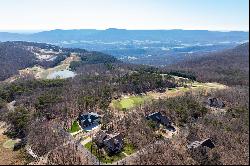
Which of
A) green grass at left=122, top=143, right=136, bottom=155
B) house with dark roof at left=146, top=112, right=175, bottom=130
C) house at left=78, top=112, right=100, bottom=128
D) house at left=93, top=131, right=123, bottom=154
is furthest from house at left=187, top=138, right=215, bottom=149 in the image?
house at left=78, top=112, right=100, bottom=128

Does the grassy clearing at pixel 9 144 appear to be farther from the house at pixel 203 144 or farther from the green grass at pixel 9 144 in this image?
the house at pixel 203 144

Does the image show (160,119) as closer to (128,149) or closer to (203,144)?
(128,149)

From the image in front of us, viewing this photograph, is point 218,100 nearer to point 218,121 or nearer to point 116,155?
point 218,121

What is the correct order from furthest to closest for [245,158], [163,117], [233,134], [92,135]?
[163,117]
[92,135]
[233,134]
[245,158]

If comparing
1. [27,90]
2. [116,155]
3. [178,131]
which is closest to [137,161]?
[116,155]

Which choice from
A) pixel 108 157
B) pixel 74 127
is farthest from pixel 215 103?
pixel 108 157

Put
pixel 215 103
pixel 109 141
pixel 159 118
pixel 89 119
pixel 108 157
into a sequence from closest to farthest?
1. pixel 108 157
2. pixel 109 141
3. pixel 159 118
4. pixel 89 119
5. pixel 215 103
